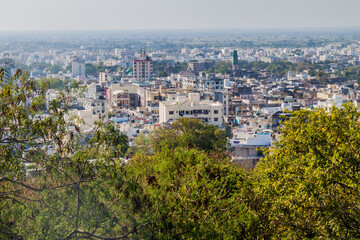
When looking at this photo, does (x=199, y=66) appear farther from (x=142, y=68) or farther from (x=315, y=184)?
(x=315, y=184)

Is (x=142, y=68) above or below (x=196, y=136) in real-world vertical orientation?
below

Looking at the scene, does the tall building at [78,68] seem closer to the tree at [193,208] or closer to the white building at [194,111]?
the white building at [194,111]

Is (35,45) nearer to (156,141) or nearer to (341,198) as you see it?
(156,141)

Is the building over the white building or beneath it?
beneath

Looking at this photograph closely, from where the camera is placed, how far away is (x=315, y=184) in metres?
5.27

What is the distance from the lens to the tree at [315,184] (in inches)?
203

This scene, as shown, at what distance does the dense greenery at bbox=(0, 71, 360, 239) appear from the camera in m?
5.28

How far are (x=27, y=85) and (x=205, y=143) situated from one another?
8.37 meters

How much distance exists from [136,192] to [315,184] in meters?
1.77

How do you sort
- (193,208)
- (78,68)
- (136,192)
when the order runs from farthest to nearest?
1. (78,68)
2. (193,208)
3. (136,192)

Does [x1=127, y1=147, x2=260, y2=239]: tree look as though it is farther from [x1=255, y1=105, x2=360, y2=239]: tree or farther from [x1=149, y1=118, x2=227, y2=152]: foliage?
[x1=149, y1=118, x2=227, y2=152]: foliage

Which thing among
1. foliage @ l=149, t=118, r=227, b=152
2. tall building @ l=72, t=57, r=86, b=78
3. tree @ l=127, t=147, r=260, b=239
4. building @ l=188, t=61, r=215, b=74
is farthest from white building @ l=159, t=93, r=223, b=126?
building @ l=188, t=61, r=215, b=74

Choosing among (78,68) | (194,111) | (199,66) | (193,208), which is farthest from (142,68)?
(193,208)

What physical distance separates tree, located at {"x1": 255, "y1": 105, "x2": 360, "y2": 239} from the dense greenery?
0.03 feet
